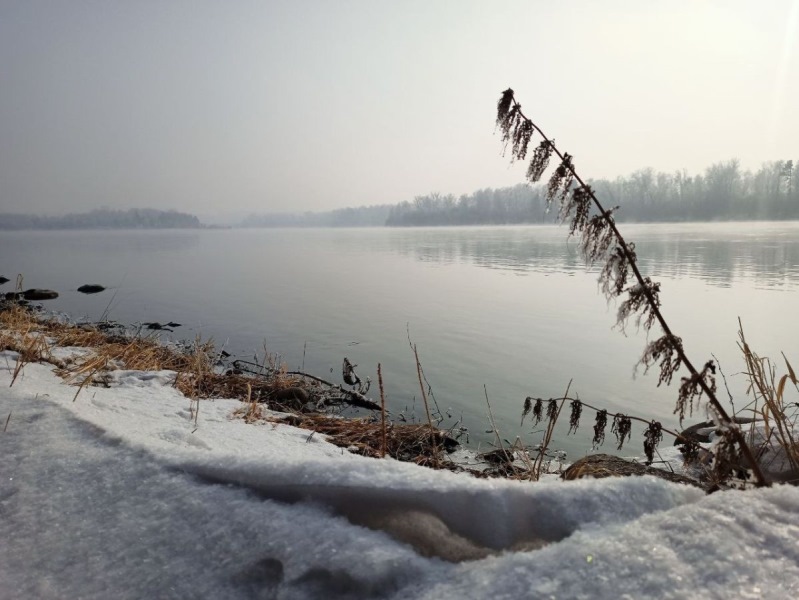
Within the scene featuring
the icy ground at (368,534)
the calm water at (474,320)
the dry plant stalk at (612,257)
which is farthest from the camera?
the calm water at (474,320)

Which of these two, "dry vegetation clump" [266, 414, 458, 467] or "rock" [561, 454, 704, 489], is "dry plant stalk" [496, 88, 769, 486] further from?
"dry vegetation clump" [266, 414, 458, 467]

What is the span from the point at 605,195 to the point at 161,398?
11725cm

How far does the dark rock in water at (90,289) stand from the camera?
19013mm

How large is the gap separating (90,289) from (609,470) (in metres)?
21.6

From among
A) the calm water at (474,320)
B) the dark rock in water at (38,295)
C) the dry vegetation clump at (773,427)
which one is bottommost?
the calm water at (474,320)

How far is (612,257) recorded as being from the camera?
1.75 m

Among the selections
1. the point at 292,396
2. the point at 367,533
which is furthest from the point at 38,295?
the point at 367,533

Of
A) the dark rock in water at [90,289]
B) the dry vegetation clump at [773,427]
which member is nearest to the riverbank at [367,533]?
the dry vegetation clump at [773,427]

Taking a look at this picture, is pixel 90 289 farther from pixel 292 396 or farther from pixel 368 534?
pixel 368 534

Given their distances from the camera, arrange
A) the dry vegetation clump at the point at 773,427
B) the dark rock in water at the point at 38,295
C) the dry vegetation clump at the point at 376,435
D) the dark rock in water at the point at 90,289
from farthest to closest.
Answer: the dark rock in water at the point at 90,289 → the dark rock in water at the point at 38,295 → the dry vegetation clump at the point at 376,435 → the dry vegetation clump at the point at 773,427

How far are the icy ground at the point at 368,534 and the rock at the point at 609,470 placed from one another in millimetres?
1686

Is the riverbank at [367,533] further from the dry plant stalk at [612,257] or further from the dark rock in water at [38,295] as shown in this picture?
the dark rock in water at [38,295]

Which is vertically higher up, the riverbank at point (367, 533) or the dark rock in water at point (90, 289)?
the riverbank at point (367, 533)

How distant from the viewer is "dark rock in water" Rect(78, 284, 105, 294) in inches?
749
